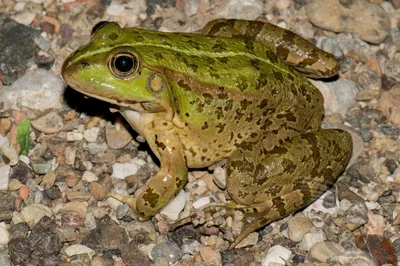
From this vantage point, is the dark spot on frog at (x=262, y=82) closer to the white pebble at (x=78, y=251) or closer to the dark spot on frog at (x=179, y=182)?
the dark spot on frog at (x=179, y=182)

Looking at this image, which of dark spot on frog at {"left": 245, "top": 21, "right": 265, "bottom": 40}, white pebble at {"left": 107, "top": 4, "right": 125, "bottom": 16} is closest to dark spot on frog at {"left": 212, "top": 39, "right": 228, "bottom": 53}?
dark spot on frog at {"left": 245, "top": 21, "right": 265, "bottom": 40}

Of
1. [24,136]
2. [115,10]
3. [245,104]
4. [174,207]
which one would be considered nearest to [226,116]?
[245,104]

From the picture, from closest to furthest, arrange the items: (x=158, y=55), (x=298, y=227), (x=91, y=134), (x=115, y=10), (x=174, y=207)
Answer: (x=158, y=55) → (x=298, y=227) → (x=174, y=207) → (x=91, y=134) → (x=115, y=10)

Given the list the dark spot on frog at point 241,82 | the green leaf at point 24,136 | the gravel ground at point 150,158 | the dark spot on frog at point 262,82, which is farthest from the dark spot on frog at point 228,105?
the green leaf at point 24,136

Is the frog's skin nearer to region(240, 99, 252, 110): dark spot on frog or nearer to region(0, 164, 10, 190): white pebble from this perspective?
region(240, 99, 252, 110): dark spot on frog

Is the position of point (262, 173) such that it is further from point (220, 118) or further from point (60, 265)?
point (60, 265)

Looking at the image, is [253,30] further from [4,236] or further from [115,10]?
[4,236]
